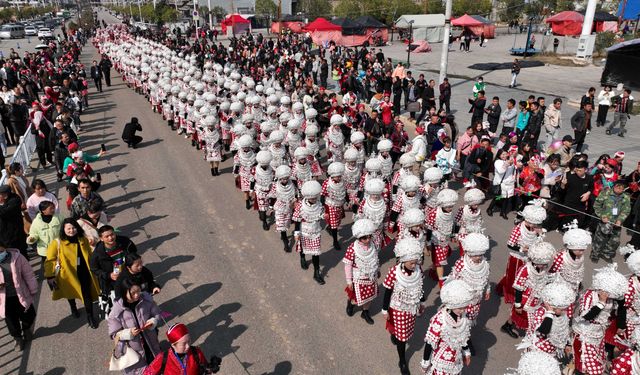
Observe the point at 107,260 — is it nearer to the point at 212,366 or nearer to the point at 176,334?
the point at 176,334

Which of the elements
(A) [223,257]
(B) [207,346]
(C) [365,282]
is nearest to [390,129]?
(A) [223,257]

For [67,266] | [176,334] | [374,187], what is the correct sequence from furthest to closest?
1. [374,187]
2. [67,266]
3. [176,334]

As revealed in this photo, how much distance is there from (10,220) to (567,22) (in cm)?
4988

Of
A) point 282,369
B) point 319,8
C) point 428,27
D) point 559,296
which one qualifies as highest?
point 319,8

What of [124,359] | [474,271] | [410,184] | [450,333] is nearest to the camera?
[450,333]

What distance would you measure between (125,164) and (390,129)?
372 inches

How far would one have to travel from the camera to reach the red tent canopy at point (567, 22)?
43312 mm

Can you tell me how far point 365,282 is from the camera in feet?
23.0

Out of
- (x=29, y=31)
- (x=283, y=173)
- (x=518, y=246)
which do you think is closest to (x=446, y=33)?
(x=283, y=173)

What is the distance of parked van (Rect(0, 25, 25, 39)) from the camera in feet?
217

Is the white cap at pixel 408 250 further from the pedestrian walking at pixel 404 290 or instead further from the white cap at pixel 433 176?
the white cap at pixel 433 176

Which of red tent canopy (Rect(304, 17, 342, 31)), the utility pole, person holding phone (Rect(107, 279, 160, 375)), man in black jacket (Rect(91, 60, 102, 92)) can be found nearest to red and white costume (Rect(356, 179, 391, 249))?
person holding phone (Rect(107, 279, 160, 375))

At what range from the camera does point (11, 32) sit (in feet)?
221

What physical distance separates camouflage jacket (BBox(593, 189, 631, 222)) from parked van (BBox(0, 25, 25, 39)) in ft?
264
